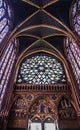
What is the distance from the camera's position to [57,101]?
12.4m

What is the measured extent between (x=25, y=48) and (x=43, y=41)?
71.7 inches

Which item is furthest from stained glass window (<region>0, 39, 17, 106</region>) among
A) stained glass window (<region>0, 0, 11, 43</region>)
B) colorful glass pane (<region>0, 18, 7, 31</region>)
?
colorful glass pane (<region>0, 18, 7, 31</region>)

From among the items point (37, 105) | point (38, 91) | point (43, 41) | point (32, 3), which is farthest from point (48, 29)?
point (37, 105)

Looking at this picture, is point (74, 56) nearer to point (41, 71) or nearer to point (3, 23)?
point (41, 71)

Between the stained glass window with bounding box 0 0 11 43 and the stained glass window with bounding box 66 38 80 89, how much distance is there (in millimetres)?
5299

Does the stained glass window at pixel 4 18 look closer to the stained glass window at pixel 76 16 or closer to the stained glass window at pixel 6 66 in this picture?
the stained glass window at pixel 6 66

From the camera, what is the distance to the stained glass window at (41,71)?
45.4 ft

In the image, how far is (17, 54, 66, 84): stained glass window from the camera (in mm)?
13828

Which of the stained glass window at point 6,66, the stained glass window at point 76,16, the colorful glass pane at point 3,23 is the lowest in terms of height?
the stained glass window at point 6,66

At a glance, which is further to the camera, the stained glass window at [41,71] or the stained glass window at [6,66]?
the stained glass window at [41,71]

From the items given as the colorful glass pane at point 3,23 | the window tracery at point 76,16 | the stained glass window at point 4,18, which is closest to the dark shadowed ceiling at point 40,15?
the window tracery at point 76,16

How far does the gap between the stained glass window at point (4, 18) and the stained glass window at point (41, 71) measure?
13.7 feet

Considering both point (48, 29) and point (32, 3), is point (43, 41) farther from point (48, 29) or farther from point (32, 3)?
point (32, 3)

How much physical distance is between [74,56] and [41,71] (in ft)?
10.5
